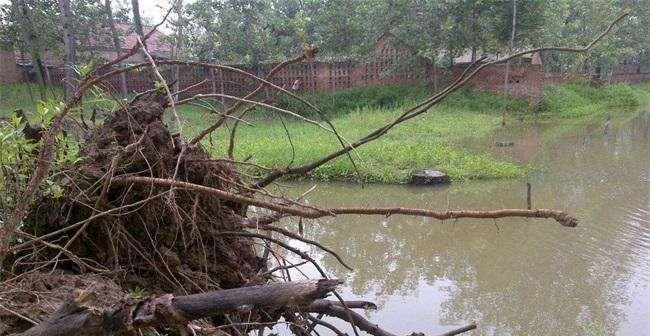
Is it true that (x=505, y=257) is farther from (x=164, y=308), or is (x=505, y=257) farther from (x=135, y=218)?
(x=164, y=308)

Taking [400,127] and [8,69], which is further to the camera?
[8,69]

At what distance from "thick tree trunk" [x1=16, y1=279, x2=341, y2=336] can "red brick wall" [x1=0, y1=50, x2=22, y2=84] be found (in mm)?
20605

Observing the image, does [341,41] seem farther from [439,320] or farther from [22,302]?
[22,302]

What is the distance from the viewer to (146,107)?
219 cm

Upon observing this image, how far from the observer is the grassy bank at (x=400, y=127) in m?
9.32

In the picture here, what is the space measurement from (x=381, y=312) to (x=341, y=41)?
44.6ft

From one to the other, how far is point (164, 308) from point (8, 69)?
2121 cm

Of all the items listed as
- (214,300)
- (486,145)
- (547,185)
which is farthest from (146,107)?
(486,145)

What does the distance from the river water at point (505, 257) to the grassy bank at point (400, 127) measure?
0.53m

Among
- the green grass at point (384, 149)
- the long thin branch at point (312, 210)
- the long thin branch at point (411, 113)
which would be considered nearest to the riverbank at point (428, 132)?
the green grass at point (384, 149)

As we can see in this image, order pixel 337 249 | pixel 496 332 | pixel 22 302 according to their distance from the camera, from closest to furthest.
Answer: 1. pixel 22 302
2. pixel 496 332
3. pixel 337 249

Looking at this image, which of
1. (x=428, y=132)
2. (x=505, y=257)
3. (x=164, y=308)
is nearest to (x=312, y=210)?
(x=164, y=308)

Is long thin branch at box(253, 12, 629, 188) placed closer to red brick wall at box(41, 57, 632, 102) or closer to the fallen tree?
the fallen tree

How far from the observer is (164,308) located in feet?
4.02
